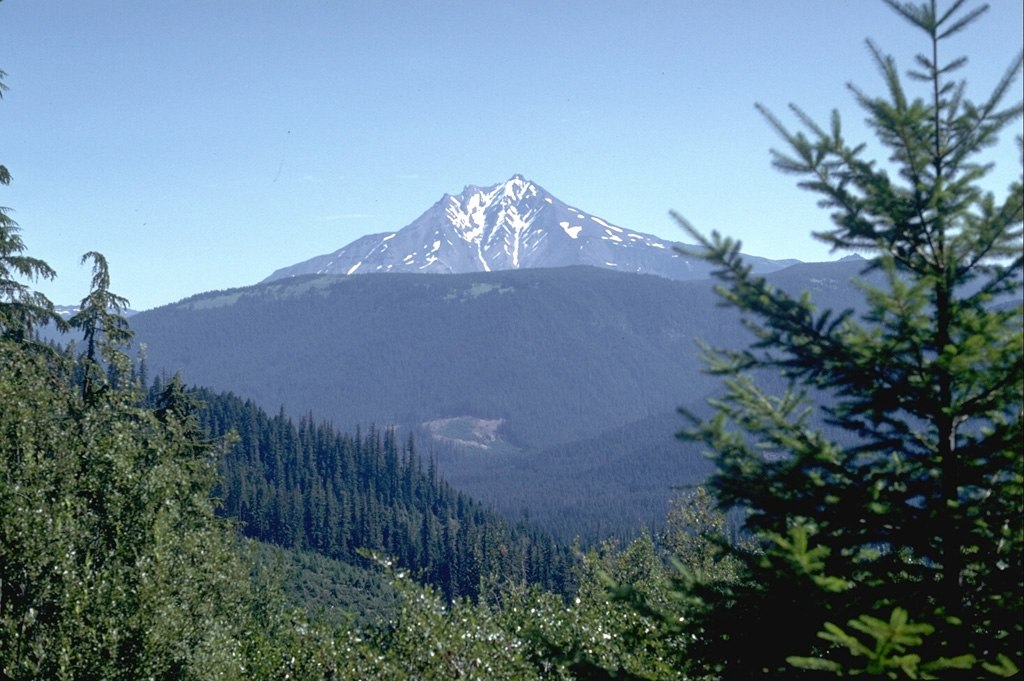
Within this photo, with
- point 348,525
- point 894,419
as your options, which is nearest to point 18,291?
point 894,419

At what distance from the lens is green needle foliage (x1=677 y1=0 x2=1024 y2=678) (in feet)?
26.6

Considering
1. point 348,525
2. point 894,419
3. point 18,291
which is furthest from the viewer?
point 348,525

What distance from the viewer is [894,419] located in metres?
8.84

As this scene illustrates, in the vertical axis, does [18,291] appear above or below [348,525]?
above

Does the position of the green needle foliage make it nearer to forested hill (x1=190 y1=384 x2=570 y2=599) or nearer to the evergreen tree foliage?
the evergreen tree foliage

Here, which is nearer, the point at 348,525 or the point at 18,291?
the point at 18,291

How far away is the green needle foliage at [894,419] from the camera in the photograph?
8109mm

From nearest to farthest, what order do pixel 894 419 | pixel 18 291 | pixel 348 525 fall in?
pixel 894 419, pixel 18 291, pixel 348 525

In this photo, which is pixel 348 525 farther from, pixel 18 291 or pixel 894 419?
pixel 894 419

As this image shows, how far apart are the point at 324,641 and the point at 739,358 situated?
16.3 meters

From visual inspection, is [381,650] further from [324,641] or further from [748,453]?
[748,453]

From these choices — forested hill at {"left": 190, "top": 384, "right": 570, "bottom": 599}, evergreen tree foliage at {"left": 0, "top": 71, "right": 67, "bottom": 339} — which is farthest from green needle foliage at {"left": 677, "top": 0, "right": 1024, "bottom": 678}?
forested hill at {"left": 190, "top": 384, "right": 570, "bottom": 599}

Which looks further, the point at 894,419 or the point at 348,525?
the point at 348,525

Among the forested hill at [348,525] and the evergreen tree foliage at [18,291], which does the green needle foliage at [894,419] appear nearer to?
the evergreen tree foliage at [18,291]
